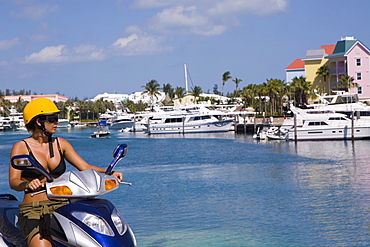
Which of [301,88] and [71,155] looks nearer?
[71,155]

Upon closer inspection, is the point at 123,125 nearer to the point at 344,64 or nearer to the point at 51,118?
the point at 344,64

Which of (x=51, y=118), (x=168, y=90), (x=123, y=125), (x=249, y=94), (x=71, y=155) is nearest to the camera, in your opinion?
(x=51, y=118)

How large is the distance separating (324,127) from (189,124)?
2666 cm

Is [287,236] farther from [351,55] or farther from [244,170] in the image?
[351,55]

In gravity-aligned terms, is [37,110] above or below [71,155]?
above

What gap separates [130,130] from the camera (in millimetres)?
84375

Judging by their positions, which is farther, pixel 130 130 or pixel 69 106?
pixel 69 106

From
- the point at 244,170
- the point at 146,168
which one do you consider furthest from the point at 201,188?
the point at 146,168

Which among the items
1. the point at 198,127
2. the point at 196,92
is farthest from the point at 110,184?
the point at 196,92

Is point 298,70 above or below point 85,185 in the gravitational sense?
above

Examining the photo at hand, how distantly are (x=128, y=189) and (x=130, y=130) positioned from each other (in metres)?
66.4

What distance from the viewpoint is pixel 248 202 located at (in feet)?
48.0

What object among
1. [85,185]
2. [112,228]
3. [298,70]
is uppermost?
[298,70]

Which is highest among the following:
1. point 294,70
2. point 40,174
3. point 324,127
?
point 294,70
